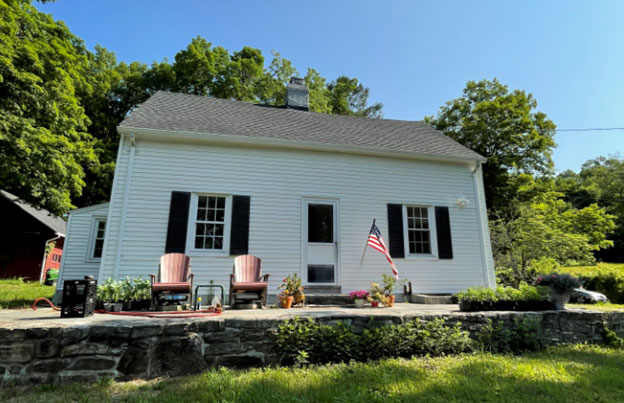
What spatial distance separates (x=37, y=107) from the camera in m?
9.83

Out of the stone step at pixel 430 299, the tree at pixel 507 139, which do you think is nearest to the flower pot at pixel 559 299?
the stone step at pixel 430 299

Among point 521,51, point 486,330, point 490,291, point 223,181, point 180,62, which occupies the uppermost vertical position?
point 180,62

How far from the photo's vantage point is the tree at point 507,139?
16.8 m

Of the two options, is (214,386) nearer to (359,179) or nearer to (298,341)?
(298,341)

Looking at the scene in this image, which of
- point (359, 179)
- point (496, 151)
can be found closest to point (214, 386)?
point (359, 179)

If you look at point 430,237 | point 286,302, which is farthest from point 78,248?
point 430,237

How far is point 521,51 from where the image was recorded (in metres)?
8.43

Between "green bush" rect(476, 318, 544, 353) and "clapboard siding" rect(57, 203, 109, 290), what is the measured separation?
8165 millimetres

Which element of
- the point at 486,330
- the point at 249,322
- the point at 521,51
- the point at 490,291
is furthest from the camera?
the point at 521,51

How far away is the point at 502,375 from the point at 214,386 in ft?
9.13

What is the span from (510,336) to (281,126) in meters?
6.92

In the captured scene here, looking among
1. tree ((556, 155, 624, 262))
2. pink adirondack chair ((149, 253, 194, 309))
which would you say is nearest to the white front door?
pink adirondack chair ((149, 253, 194, 309))

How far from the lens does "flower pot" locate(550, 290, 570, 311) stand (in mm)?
4629

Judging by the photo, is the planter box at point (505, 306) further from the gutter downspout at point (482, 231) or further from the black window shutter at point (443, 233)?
the gutter downspout at point (482, 231)
